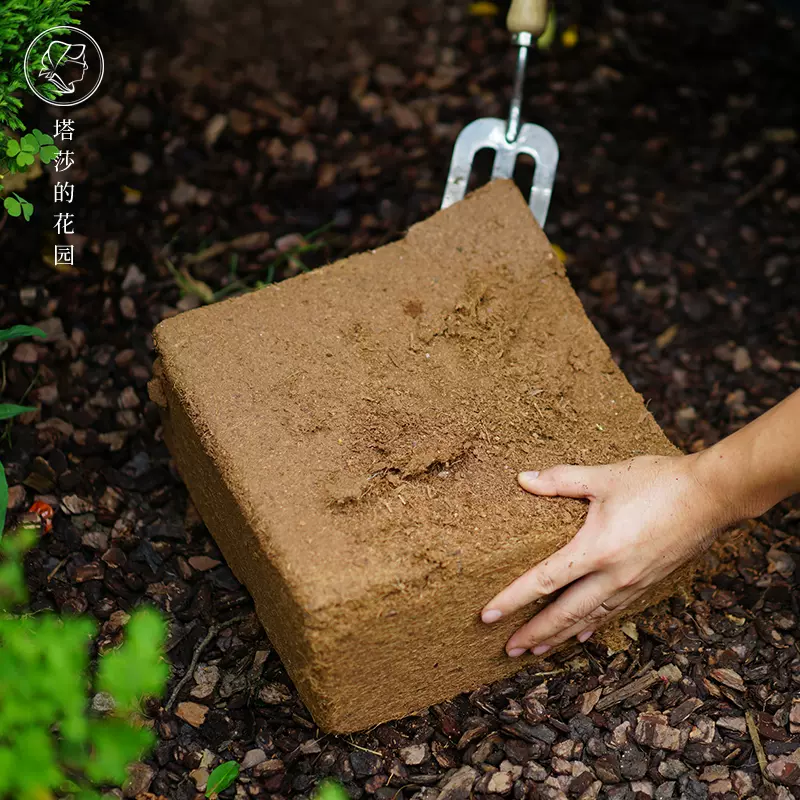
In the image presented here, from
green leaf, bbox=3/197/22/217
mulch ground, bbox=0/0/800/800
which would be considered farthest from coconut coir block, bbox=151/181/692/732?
green leaf, bbox=3/197/22/217

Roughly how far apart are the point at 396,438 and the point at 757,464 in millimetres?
588

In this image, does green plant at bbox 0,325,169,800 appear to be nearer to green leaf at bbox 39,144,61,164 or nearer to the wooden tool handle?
green leaf at bbox 39,144,61,164

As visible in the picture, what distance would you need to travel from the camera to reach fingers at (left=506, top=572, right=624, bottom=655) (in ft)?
5.15

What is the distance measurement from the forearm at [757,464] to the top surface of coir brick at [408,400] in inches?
7.5

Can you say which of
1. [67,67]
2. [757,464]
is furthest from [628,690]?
[67,67]

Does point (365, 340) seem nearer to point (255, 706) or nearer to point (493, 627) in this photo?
point (493, 627)

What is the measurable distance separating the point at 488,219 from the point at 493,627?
84 cm

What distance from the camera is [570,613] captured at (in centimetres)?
158

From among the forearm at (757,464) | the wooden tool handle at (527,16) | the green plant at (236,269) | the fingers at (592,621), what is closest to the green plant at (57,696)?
the fingers at (592,621)

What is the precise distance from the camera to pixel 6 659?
1.10 meters

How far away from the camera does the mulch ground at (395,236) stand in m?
1.68

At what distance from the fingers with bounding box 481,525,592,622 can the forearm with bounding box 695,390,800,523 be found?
0.24 m

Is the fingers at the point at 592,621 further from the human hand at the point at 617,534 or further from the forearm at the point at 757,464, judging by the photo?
the forearm at the point at 757,464

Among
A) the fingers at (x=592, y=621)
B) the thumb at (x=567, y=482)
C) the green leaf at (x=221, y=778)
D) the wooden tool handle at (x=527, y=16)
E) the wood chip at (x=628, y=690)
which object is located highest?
the wooden tool handle at (x=527, y=16)
